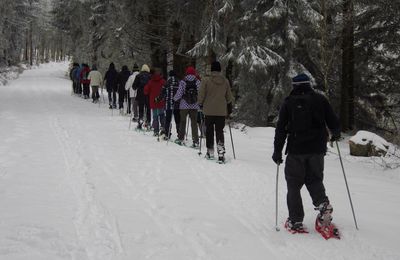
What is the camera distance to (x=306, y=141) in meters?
6.05

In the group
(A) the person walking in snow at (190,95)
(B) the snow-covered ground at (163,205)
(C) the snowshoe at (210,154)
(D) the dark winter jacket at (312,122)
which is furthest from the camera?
(A) the person walking in snow at (190,95)

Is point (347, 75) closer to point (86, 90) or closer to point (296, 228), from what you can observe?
point (296, 228)

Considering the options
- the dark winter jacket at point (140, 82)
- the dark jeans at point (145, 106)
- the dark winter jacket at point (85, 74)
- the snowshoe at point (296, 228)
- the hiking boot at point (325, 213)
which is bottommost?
the snowshoe at point (296, 228)

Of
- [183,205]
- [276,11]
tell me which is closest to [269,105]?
[276,11]

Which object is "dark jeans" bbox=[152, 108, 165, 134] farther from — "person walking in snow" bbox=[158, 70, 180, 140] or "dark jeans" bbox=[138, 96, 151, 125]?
"dark jeans" bbox=[138, 96, 151, 125]

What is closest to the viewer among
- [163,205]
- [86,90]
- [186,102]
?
[163,205]

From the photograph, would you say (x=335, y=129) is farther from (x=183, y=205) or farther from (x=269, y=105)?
(x=269, y=105)

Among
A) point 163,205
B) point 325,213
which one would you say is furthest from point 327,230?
point 163,205

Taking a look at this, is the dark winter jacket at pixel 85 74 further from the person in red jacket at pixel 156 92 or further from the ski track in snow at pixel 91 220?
the ski track in snow at pixel 91 220

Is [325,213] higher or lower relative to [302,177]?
lower

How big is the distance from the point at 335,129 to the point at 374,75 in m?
15.1

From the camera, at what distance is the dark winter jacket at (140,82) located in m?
15.2

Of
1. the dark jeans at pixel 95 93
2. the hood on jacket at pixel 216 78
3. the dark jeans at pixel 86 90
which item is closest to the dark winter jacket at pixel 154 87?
the hood on jacket at pixel 216 78

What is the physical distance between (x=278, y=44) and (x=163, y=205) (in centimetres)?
1240
